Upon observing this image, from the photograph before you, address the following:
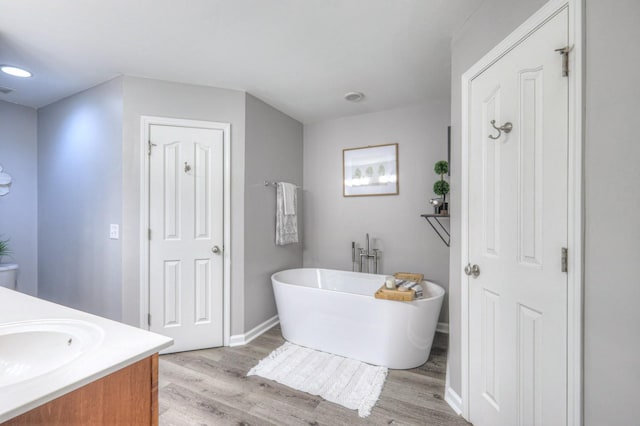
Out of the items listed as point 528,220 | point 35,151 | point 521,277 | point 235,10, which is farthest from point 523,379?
point 35,151

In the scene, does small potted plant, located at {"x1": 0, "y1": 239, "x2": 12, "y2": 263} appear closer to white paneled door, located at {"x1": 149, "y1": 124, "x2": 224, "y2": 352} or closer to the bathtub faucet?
white paneled door, located at {"x1": 149, "y1": 124, "x2": 224, "y2": 352}

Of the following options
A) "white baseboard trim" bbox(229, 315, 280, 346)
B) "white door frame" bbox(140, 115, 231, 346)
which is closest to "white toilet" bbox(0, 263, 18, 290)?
"white door frame" bbox(140, 115, 231, 346)

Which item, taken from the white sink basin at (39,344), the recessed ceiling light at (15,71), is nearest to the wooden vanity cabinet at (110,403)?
the white sink basin at (39,344)

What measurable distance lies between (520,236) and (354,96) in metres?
2.12

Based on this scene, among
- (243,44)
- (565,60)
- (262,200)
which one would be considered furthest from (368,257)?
(565,60)

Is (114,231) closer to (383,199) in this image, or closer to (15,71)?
(15,71)

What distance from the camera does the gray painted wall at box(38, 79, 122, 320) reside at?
2.52m

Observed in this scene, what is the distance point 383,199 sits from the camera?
3312 mm

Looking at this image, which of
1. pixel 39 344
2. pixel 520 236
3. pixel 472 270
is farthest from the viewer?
pixel 472 270

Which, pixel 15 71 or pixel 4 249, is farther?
pixel 4 249

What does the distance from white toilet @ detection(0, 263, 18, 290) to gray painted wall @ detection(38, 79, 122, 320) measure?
10.5 inches

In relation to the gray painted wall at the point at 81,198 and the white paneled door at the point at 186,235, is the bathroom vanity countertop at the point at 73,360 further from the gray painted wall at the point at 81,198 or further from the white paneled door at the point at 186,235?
the gray painted wall at the point at 81,198

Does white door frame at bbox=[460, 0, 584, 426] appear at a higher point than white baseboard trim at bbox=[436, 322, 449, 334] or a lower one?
higher

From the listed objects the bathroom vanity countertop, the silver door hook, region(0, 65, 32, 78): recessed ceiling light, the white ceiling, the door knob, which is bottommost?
the bathroom vanity countertop
